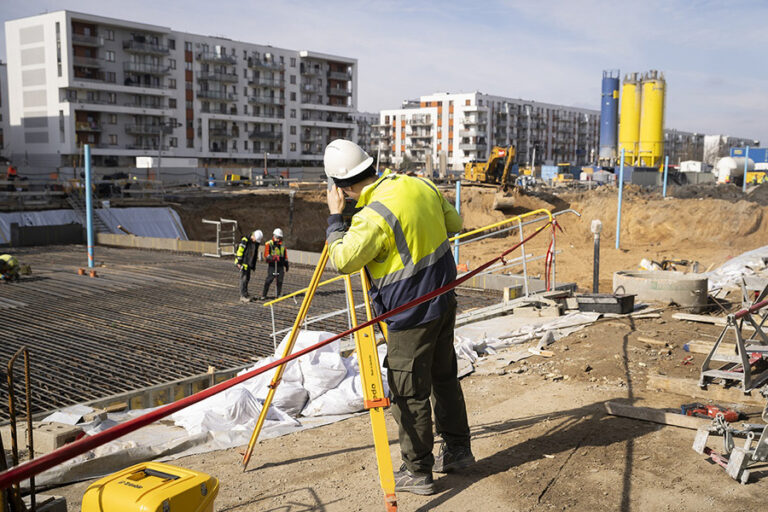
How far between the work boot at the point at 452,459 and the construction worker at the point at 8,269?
1364 cm

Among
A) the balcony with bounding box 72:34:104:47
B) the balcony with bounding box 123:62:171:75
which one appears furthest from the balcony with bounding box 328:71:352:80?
the balcony with bounding box 72:34:104:47

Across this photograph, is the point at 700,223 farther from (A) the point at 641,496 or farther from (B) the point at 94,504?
(B) the point at 94,504

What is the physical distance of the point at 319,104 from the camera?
77.1 meters

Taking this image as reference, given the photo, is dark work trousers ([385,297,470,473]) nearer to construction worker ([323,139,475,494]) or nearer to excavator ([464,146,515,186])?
construction worker ([323,139,475,494])

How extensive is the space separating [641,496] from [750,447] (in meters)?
0.92

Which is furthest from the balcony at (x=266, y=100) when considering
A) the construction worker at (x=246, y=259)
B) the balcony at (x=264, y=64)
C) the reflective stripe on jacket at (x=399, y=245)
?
the reflective stripe on jacket at (x=399, y=245)

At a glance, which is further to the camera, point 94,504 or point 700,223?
point 700,223

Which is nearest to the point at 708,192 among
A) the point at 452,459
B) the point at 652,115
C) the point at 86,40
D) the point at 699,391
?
the point at 652,115

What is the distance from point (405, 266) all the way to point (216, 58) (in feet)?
225

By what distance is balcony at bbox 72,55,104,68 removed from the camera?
57075mm

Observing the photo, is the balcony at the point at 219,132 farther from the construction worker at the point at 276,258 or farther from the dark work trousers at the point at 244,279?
the dark work trousers at the point at 244,279

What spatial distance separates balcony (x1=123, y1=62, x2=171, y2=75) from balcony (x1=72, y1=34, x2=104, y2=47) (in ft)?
9.54

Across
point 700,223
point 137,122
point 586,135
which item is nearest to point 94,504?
point 700,223

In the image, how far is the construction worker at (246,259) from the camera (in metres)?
12.5
